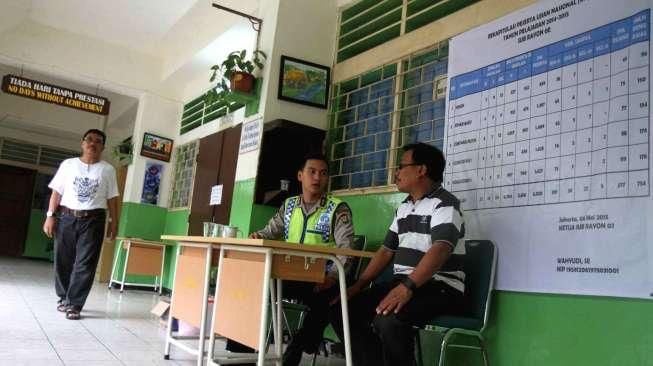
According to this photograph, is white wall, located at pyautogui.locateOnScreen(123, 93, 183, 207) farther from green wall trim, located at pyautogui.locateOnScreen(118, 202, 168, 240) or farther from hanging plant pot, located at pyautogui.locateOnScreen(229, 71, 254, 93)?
hanging plant pot, located at pyautogui.locateOnScreen(229, 71, 254, 93)

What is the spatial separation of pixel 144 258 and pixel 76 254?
2628mm

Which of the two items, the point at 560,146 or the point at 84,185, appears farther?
the point at 84,185

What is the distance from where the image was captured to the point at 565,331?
2090 mm

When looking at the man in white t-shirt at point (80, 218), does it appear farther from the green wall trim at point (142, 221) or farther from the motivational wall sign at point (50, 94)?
the green wall trim at point (142, 221)

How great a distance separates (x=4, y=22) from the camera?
5590mm

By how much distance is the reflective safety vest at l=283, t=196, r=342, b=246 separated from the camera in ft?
8.63

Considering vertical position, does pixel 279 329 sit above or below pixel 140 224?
below

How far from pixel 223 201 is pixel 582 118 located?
3.39 m

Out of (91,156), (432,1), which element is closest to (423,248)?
(432,1)

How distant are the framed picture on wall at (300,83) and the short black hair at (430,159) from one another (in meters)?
1.64

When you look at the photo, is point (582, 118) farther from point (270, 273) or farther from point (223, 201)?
point (223, 201)

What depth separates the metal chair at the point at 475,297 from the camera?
2082 mm

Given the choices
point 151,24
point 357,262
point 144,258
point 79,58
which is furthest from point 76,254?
point 79,58

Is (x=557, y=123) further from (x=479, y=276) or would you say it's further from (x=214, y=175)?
(x=214, y=175)
